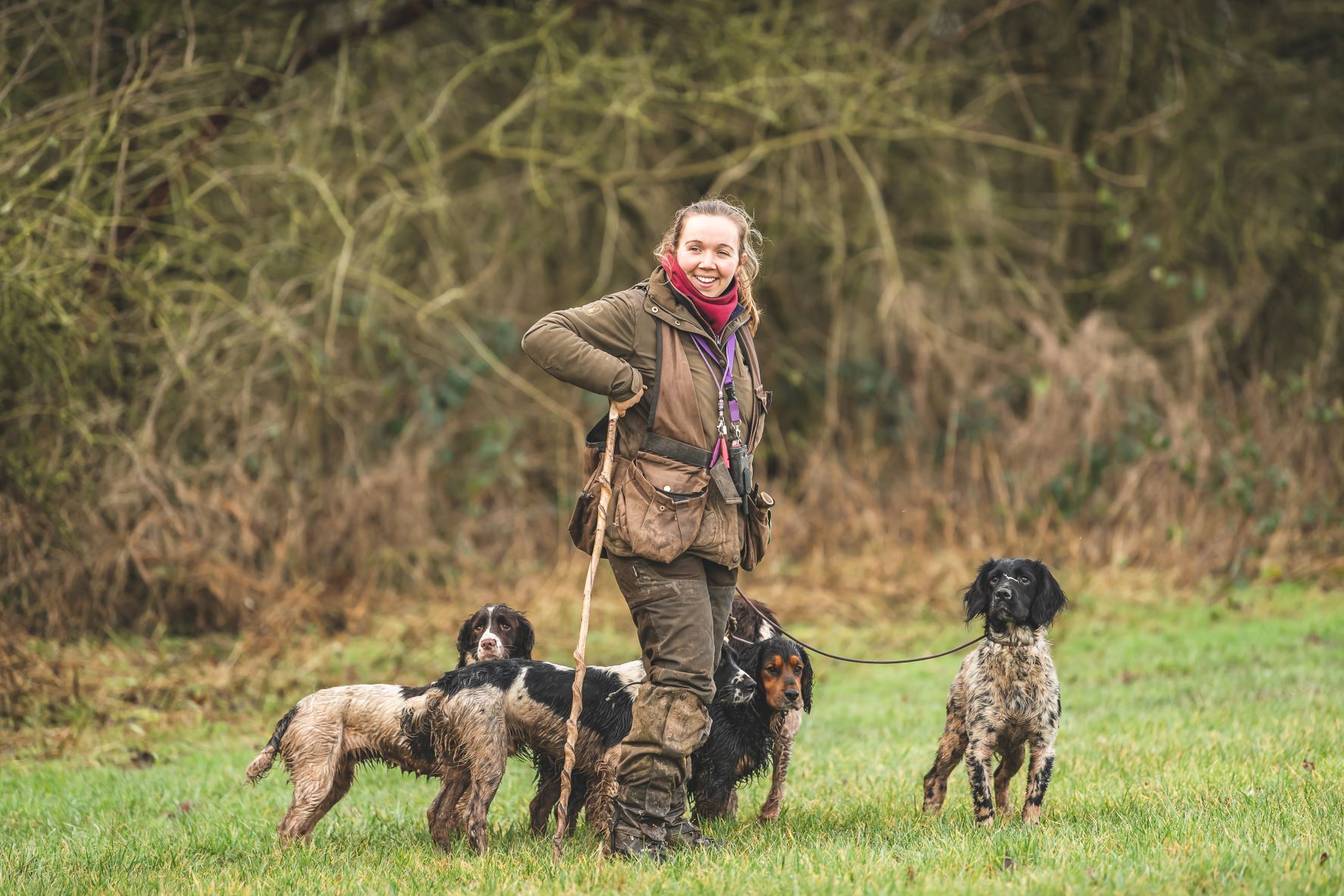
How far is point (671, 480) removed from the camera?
443cm

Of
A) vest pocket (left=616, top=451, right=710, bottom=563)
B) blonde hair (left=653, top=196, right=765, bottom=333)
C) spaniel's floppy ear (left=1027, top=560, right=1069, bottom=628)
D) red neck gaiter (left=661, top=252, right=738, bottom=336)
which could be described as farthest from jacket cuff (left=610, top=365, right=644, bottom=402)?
spaniel's floppy ear (left=1027, top=560, right=1069, bottom=628)

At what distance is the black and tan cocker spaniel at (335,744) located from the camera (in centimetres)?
483

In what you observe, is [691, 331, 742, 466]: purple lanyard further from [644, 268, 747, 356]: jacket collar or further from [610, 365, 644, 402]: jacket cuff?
[610, 365, 644, 402]: jacket cuff

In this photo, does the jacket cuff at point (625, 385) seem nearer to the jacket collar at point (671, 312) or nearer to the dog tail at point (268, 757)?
the jacket collar at point (671, 312)

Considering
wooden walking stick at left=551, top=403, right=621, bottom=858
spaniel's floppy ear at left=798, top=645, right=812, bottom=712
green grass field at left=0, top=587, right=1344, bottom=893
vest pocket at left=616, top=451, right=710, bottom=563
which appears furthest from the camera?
spaniel's floppy ear at left=798, top=645, right=812, bottom=712

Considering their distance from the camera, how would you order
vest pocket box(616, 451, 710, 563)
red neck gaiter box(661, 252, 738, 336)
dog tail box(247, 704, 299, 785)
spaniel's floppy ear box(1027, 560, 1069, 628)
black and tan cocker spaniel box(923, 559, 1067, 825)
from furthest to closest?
spaniel's floppy ear box(1027, 560, 1069, 628) < black and tan cocker spaniel box(923, 559, 1067, 825) < dog tail box(247, 704, 299, 785) < red neck gaiter box(661, 252, 738, 336) < vest pocket box(616, 451, 710, 563)

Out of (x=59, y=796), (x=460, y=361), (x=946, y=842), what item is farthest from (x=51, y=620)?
(x=946, y=842)

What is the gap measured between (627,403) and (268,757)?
1.82 meters

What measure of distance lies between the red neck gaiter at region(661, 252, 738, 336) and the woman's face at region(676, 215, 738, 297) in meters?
0.02

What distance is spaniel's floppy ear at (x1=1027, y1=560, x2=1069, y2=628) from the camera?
5.15 metres

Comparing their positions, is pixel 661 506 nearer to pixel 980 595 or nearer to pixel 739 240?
pixel 739 240

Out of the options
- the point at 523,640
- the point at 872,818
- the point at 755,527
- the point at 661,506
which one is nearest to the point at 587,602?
the point at 661,506

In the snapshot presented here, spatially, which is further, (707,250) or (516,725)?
(516,725)

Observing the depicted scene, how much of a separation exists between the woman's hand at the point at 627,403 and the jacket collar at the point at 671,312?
262 mm
